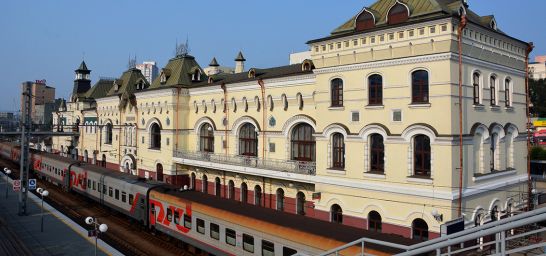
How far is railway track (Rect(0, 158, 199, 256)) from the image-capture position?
2072 centimetres

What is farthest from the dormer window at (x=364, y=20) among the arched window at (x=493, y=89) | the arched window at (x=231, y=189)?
the arched window at (x=231, y=189)

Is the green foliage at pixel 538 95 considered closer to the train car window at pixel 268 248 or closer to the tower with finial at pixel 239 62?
the tower with finial at pixel 239 62

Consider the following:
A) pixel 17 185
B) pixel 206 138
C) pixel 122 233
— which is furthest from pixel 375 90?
pixel 17 185

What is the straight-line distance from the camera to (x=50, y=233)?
882 inches

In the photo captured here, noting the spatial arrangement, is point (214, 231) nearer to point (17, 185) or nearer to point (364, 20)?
point (364, 20)

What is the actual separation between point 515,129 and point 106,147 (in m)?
40.5

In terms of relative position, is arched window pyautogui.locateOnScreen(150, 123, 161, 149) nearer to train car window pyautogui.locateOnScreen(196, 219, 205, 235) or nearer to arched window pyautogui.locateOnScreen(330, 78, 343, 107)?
train car window pyautogui.locateOnScreen(196, 219, 205, 235)

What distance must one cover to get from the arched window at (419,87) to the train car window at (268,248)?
29.7 feet

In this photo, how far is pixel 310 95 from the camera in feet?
82.8

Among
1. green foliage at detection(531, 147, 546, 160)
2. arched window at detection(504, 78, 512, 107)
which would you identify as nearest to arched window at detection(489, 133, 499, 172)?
arched window at detection(504, 78, 512, 107)

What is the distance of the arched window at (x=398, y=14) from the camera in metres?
19.0

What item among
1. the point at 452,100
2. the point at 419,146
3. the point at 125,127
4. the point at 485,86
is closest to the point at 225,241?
the point at 419,146

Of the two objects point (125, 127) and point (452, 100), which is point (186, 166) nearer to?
point (125, 127)

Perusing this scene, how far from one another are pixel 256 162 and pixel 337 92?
856 cm
